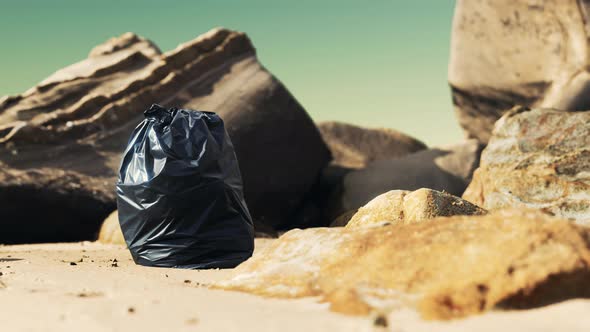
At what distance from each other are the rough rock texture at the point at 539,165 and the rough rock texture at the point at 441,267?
2.16 metres

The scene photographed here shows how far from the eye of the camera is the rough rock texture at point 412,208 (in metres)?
3.43

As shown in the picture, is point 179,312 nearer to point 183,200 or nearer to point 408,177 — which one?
point 183,200

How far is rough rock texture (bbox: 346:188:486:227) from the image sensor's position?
11.2 feet

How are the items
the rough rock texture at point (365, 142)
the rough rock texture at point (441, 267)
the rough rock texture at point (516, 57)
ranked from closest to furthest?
the rough rock texture at point (441, 267) < the rough rock texture at point (516, 57) < the rough rock texture at point (365, 142)

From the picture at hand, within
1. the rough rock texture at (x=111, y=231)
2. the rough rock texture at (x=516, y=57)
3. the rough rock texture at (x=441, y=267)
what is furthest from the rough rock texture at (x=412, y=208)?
the rough rock texture at (x=516, y=57)

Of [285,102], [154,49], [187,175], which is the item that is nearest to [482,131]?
[285,102]

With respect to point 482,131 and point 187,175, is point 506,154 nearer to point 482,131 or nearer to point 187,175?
point 187,175

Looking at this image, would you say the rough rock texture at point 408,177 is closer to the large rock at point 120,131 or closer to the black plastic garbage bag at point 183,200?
the large rock at point 120,131

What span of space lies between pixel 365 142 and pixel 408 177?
2758 mm

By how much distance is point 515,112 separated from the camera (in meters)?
5.32

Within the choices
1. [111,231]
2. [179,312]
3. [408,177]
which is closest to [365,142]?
[408,177]

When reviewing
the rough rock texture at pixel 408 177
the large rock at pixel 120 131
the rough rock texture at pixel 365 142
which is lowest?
the rough rock texture at pixel 365 142

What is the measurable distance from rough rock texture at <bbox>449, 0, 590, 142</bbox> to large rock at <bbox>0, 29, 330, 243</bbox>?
2.08 m

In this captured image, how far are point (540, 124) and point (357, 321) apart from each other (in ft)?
11.3
